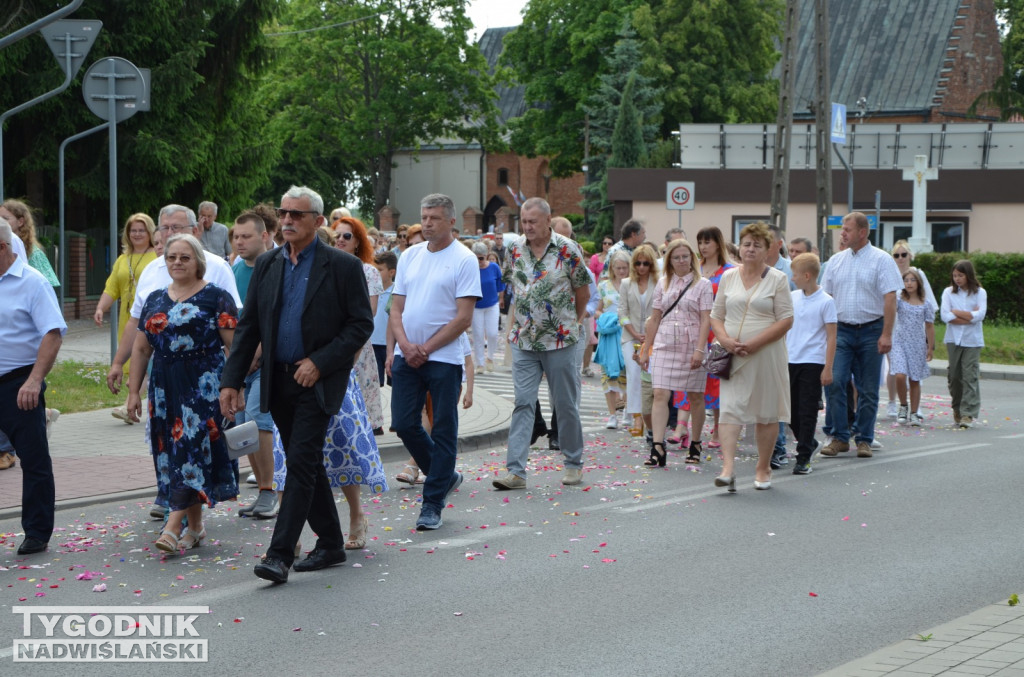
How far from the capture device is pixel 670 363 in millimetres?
11250

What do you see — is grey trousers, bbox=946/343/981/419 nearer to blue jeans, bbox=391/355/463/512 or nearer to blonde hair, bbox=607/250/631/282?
blonde hair, bbox=607/250/631/282

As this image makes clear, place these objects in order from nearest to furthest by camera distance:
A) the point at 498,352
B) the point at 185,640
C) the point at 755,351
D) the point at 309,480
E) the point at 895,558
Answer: the point at 185,640, the point at 309,480, the point at 895,558, the point at 755,351, the point at 498,352

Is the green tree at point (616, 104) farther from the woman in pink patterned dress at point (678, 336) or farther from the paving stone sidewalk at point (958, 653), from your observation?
the paving stone sidewalk at point (958, 653)

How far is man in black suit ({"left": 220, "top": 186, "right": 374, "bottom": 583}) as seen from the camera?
6.68 meters

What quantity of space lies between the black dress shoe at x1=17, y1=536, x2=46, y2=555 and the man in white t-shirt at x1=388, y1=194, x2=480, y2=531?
211cm

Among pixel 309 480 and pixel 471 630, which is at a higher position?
pixel 309 480

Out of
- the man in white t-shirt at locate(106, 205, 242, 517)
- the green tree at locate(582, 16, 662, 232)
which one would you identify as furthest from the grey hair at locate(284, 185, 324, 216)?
the green tree at locate(582, 16, 662, 232)

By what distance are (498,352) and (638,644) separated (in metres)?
17.7

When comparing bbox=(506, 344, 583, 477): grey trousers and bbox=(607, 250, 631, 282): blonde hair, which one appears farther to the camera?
bbox=(607, 250, 631, 282): blonde hair

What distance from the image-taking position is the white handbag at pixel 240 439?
282 inches

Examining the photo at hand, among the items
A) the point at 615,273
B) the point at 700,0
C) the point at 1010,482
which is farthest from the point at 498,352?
the point at 700,0

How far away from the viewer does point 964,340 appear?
1491 cm

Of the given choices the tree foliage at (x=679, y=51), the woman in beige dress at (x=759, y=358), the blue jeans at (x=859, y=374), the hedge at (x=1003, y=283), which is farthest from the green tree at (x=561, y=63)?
the woman in beige dress at (x=759, y=358)

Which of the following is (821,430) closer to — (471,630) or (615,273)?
(615,273)
